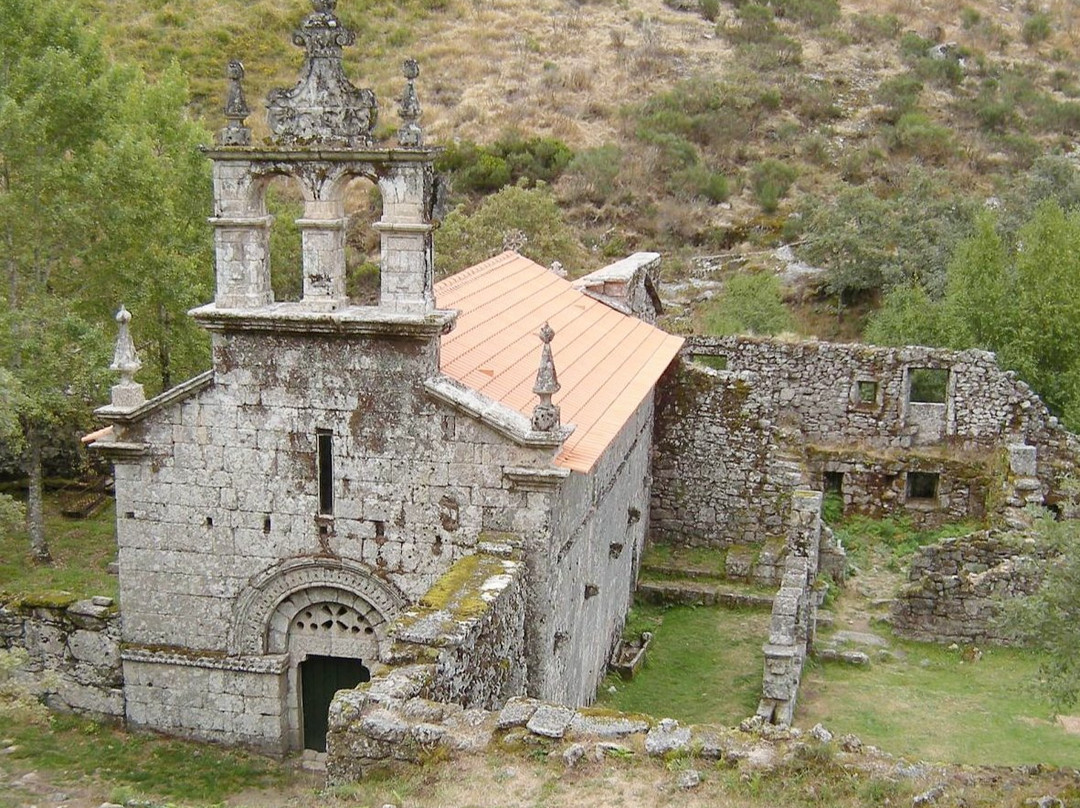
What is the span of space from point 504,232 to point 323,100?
1804cm

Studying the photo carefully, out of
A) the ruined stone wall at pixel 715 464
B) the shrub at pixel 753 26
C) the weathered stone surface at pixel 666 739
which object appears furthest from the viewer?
the shrub at pixel 753 26

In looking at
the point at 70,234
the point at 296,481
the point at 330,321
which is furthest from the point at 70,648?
the point at 70,234

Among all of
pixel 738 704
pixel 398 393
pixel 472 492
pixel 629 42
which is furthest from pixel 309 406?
pixel 629 42

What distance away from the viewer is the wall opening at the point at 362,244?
32531 millimetres

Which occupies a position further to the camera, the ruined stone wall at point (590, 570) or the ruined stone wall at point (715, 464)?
the ruined stone wall at point (715, 464)

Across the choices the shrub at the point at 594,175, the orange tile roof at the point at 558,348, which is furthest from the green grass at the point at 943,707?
the shrub at the point at 594,175

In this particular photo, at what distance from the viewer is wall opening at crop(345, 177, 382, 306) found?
107 ft

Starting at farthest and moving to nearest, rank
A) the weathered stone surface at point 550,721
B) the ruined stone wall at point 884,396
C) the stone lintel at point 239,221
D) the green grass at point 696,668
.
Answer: the ruined stone wall at point 884,396
the green grass at point 696,668
the stone lintel at point 239,221
the weathered stone surface at point 550,721

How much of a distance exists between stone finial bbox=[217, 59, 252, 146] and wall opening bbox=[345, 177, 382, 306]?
1705 cm

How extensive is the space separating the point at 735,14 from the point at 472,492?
4734 cm

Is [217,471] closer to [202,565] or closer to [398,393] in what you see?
[202,565]

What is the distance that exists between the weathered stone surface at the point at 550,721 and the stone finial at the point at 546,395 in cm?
348

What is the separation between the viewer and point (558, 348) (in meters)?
16.6

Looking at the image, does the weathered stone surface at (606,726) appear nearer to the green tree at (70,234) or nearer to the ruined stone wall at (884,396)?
the green tree at (70,234)
